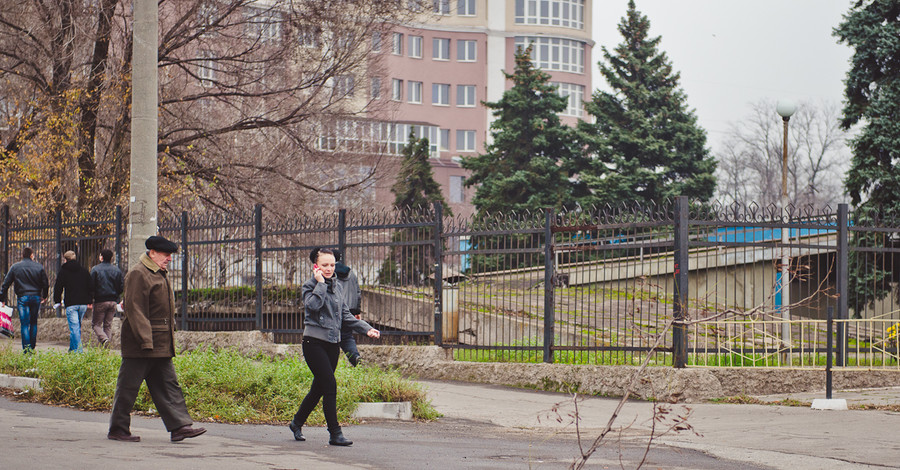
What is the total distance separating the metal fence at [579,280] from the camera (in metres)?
13.6

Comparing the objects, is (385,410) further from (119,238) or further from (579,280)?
(119,238)

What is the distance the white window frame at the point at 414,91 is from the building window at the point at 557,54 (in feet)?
27.9

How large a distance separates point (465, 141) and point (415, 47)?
7.98m

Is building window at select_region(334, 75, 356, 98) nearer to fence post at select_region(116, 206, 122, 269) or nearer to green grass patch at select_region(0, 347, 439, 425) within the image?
fence post at select_region(116, 206, 122, 269)

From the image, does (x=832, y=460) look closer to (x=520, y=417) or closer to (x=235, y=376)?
(x=520, y=417)

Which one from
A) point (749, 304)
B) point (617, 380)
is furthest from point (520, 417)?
point (749, 304)

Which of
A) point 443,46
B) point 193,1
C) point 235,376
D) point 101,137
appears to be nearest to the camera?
point 235,376

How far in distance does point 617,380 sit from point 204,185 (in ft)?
38.9

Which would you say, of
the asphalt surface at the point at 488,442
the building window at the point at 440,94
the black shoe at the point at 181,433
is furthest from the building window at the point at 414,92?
the black shoe at the point at 181,433

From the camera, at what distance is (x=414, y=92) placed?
7881 centimetres

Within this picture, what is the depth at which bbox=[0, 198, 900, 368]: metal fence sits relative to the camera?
13.6 m

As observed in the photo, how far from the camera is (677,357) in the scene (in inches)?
525

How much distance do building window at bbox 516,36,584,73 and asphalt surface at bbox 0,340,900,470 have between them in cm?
7035

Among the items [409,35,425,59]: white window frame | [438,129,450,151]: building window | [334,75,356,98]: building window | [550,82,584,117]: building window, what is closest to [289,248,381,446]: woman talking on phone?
[334,75,356,98]: building window
